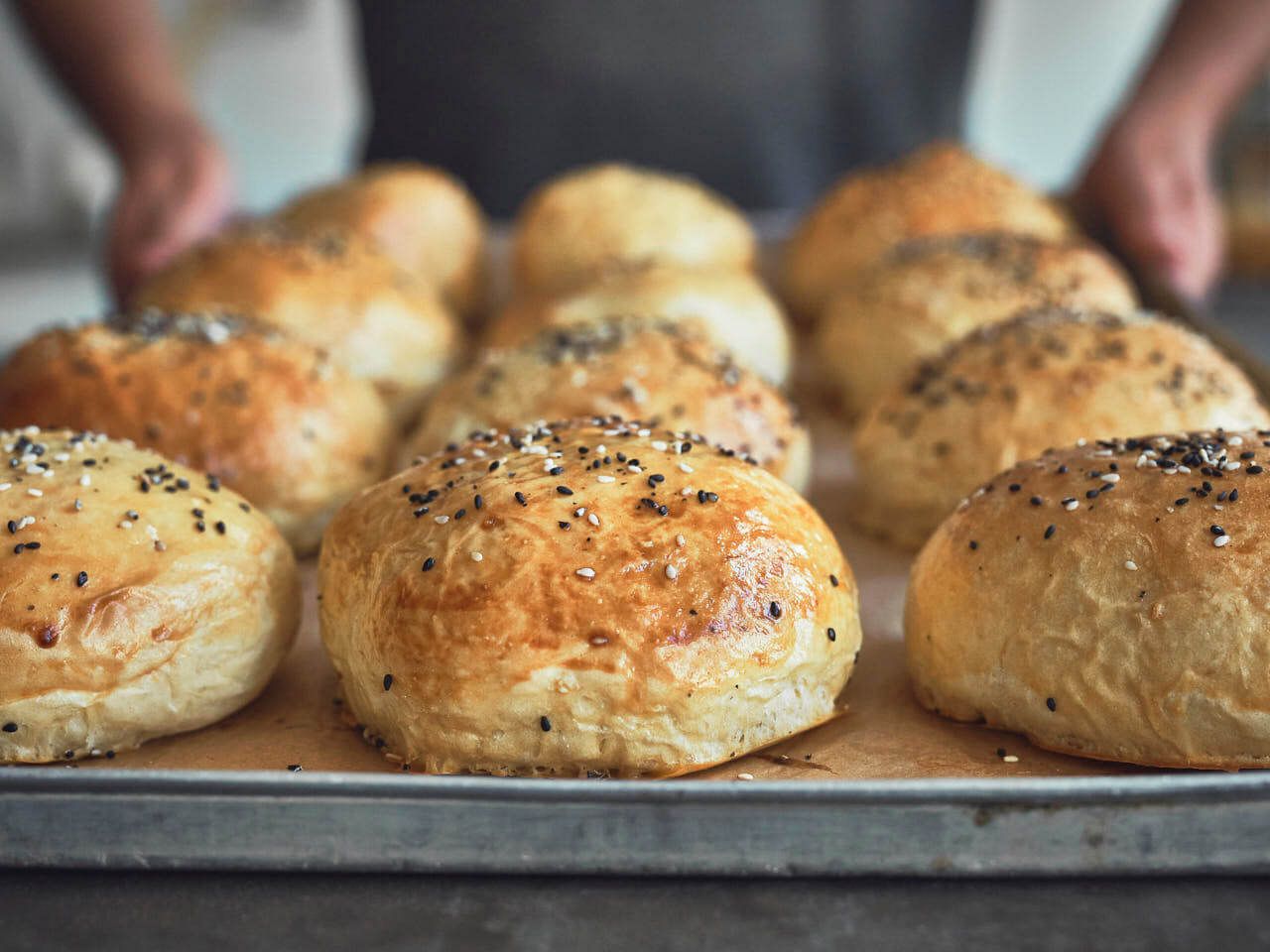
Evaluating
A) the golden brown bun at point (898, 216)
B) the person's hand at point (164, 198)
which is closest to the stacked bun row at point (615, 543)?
the golden brown bun at point (898, 216)

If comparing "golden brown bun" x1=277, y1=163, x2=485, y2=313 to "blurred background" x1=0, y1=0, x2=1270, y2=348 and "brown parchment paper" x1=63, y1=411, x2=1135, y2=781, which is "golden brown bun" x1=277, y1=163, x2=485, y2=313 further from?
"blurred background" x1=0, y1=0, x2=1270, y2=348

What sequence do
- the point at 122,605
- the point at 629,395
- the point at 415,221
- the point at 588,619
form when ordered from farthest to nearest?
the point at 415,221, the point at 629,395, the point at 122,605, the point at 588,619

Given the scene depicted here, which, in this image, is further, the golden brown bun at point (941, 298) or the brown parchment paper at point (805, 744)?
the golden brown bun at point (941, 298)

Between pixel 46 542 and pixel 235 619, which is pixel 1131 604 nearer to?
pixel 235 619

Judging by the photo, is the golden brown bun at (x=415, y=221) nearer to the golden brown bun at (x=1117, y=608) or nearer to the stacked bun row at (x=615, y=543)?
the stacked bun row at (x=615, y=543)

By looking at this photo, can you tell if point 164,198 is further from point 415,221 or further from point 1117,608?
point 1117,608

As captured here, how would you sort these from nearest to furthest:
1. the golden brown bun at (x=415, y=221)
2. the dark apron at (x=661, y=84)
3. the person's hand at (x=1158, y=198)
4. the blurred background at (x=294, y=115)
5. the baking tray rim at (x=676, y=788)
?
the baking tray rim at (x=676, y=788) → the person's hand at (x=1158, y=198) → the golden brown bun at (x=415, y=221) → the dark apron at (x=661, y=84) → the blurred background at (x=294, y=115)

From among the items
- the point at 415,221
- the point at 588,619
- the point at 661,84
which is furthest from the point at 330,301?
the point at 661,84
